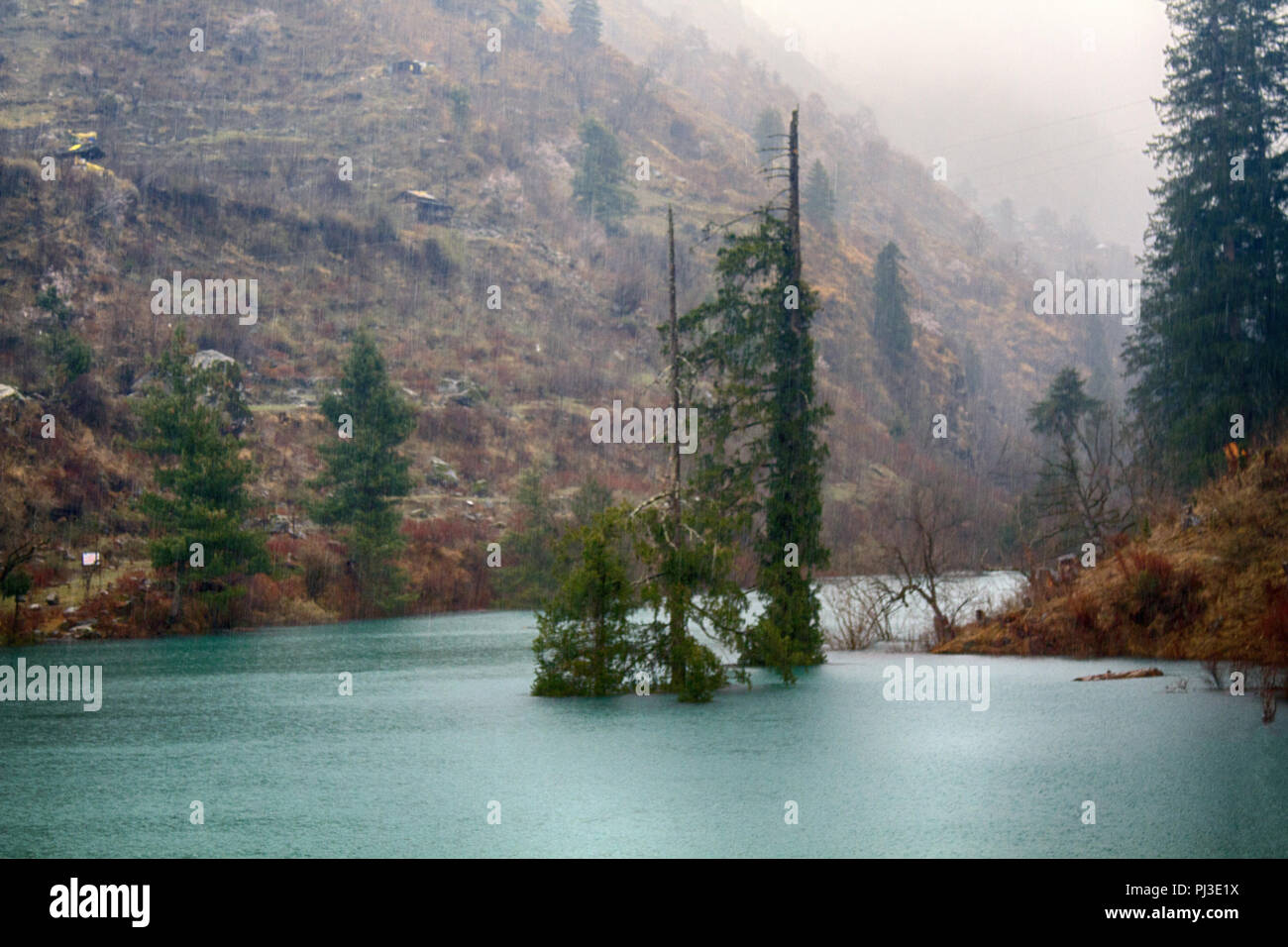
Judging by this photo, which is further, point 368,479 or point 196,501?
point 368,479

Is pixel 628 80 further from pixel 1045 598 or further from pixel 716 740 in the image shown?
pixel 716 740

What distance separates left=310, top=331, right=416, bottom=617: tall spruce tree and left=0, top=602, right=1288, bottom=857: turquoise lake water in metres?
Answer: 23.9

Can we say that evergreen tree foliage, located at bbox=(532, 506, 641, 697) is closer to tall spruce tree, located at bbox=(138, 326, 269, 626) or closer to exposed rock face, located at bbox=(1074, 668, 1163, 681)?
exposed rock face, located at bbox=(1074, 668, 1163, 681)

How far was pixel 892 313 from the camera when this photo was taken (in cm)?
12100

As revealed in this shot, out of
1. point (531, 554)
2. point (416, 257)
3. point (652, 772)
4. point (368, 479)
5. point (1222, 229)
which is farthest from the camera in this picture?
point (416, 257)

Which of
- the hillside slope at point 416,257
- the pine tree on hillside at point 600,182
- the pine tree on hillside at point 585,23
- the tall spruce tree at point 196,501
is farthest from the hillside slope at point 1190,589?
the pine tree on hillside at point 585,23

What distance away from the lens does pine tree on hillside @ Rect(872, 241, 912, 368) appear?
393 ft

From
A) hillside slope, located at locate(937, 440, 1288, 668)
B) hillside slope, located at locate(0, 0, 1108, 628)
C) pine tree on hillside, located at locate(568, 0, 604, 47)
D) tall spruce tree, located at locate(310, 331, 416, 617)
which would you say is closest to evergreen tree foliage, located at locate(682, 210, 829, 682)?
hillside slope, located at locate(937, 440, 1288, 668)

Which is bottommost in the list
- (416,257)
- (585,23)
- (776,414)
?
(776,414)

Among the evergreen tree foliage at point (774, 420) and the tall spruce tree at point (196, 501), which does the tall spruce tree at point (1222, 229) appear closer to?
the evergreen tree foliage at point (774, 420)

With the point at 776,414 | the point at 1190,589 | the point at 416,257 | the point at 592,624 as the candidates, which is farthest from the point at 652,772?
the point at 416,257

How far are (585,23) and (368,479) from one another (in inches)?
5171

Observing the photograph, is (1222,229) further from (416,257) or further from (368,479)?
(416,257)
